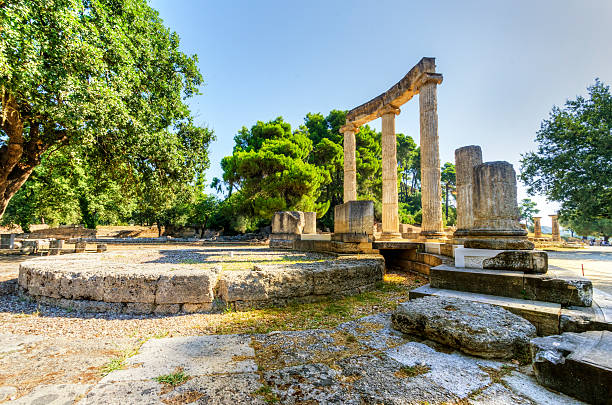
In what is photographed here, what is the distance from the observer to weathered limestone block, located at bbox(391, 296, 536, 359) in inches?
88.1

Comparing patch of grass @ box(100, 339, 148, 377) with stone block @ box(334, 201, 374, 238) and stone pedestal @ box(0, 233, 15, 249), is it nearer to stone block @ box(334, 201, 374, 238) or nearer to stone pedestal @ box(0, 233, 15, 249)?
stone block @ box(334, 201, 374, 238)

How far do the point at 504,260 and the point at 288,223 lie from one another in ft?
29.7

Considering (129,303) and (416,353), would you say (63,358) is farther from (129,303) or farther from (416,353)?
(416,353)

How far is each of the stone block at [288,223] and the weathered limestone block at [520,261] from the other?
8.68 meters

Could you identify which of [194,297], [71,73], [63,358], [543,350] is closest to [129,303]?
[194,297]

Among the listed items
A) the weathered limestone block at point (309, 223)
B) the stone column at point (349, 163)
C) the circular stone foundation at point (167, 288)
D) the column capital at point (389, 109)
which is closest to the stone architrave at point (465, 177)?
the column capital at point (389, 109)

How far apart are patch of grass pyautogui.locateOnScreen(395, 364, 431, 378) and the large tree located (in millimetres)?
7384

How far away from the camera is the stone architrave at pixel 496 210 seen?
4.19m

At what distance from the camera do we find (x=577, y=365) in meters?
1.72

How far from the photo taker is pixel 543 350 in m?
1.93

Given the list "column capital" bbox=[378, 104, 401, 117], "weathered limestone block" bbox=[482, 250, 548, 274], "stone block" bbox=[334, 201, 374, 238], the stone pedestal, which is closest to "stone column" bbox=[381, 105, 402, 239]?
"column capital" bbox=[378, 104, 401, 117]

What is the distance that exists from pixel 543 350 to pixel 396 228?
9.49 meters

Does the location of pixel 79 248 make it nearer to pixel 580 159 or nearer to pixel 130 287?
pixel 130 287

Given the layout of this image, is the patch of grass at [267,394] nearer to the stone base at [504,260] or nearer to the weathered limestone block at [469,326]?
the weathered limestone block at [469,326]
